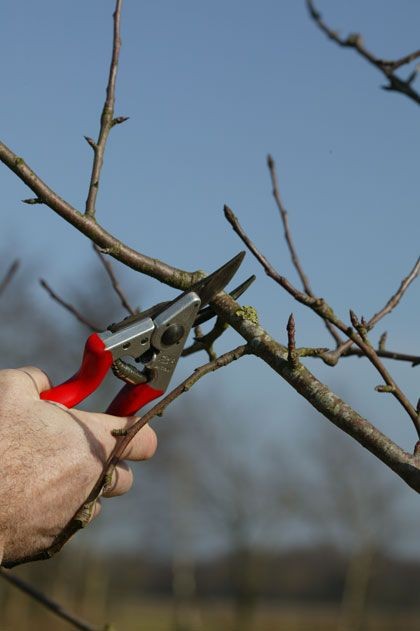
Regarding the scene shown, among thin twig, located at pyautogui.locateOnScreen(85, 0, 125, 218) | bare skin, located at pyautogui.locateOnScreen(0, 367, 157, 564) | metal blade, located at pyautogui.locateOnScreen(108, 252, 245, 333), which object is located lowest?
bare skin, located at pyautogui.locateOnScreen(0, 367, 157, 564)

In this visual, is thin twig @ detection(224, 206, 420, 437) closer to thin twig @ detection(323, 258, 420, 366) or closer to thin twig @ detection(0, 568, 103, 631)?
thin twig @ detection(323, 258, 420, 366)

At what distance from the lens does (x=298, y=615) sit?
127ft

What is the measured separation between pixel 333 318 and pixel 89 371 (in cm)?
69

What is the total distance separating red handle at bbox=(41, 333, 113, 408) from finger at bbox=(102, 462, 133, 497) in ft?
0.73

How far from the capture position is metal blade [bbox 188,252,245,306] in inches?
88.4

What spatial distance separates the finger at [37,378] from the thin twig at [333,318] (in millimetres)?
635

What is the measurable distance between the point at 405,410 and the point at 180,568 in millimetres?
31768

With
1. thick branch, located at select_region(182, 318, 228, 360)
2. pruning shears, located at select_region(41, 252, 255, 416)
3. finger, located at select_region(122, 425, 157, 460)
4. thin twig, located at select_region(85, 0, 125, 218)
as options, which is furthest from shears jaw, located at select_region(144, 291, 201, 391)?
thin twig, located at select_region(85, 0, 125, 218)

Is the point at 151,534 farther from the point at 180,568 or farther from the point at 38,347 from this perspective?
the point at 38,347

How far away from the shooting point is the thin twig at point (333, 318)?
6.76ft

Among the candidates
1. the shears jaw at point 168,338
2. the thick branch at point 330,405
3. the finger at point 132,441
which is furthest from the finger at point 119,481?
the thick branch at point 330,405

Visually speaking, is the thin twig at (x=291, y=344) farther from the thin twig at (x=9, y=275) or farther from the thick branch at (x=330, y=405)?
the thin twig at (x=9, y=275)

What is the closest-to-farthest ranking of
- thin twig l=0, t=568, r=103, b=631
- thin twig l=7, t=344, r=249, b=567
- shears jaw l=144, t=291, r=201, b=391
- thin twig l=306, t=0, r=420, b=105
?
thin twig l=306, t=0, r=420, b=105 < thin twig l=7, t=344, r=249, b=567 < shears jaw l=144, t=291, r=201, b=391 < thin twig l=0, t=568, r=103, b=631

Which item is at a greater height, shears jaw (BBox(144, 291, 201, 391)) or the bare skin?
shears jaw (BBox(144, 291, 201, 391))
